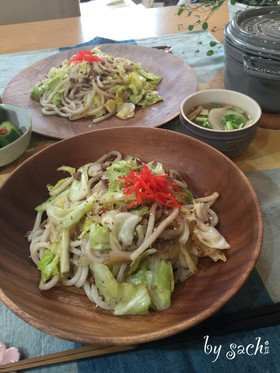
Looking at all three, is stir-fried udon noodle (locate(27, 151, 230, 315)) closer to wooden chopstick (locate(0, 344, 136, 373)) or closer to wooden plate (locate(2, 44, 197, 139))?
wooden chopstick (locate(0, 344, 136, 373))

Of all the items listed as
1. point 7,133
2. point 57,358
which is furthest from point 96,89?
point 57,358

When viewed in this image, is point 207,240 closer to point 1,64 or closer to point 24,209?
point 24,209

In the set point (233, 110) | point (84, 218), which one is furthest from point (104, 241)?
point (233, 110)

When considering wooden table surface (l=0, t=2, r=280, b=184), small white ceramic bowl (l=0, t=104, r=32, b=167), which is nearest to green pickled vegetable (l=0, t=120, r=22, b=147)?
small white ceramic bowl (l=0, t=104, r=32, b=167)

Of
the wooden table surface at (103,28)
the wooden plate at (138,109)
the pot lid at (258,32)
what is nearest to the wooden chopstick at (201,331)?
the wooden plate at (138,109)

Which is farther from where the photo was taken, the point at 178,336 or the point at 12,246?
the point at 12,246

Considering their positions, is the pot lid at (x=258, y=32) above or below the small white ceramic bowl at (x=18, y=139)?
above

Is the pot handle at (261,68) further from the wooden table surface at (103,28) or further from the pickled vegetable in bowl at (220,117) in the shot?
the wooden table surface at (103,28)
